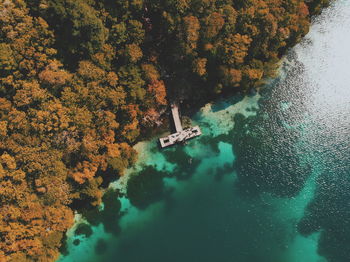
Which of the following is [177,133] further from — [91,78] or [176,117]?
[91,78]

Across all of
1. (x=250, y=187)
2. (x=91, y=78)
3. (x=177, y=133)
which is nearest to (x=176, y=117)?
(x=177, y=133)

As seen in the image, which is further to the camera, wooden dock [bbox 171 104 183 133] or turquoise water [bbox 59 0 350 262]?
wooden dock [bbox 171 104 183 133]

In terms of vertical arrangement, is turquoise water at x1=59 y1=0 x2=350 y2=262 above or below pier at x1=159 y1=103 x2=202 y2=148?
below

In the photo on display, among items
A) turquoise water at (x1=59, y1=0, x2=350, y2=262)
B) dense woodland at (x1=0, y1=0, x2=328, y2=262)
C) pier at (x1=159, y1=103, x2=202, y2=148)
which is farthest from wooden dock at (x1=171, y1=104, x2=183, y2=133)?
turquoise water at (x1=59, y1=0, x2=350, y2=262)

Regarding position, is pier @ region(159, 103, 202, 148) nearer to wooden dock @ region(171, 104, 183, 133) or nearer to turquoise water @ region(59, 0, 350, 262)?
wooden dock @ region(171, 104, 183, 133)

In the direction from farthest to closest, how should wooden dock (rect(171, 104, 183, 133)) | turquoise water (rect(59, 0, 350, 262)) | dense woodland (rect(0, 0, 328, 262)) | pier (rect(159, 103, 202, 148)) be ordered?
wooden dock (rect(171, 104, 183, 133)) → pier (rect(159, 103, 202, 148)) → turquoise water (rect(59, 0, 350, 262)) → dense woodland (rect(0, 0, 328, 262))

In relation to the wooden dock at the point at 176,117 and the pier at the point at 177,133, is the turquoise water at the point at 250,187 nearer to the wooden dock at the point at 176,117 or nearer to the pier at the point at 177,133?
the pier at the point at 177,133

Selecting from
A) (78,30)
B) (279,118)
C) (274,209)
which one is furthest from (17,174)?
(279,118)
